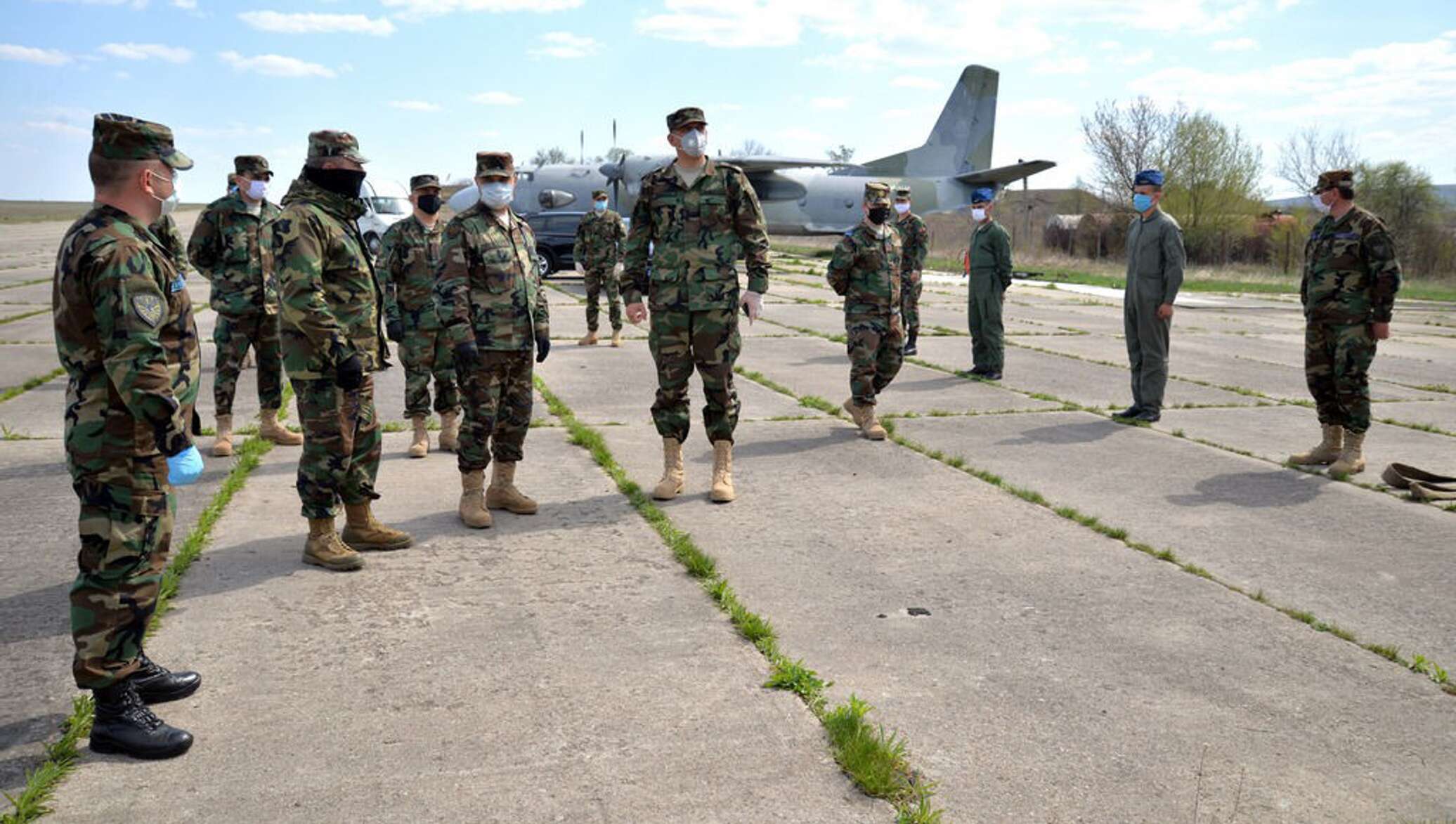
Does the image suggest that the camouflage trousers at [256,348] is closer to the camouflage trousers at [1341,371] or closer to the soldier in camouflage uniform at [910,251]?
the soldier in camouflage uniform at [910,251]

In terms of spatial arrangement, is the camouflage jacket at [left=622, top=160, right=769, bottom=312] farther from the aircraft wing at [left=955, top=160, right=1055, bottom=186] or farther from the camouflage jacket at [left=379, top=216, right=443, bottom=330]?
the aircraft wing at [left=955, top=160, right=1055, bottom=186]

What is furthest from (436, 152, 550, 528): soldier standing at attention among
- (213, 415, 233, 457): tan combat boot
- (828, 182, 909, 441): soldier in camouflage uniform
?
(828, 182, 909, 441): soldier in camouflage uniform

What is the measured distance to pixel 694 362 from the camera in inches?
265

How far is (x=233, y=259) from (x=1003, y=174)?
33374 mm

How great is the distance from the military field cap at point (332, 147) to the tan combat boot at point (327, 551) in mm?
1718

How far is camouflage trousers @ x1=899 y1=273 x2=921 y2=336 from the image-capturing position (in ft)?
40.0

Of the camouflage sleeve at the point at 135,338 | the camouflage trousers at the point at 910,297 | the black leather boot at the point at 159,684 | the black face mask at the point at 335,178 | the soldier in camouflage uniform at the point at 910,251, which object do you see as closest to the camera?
the camouflage sleeve at the point at 135,338

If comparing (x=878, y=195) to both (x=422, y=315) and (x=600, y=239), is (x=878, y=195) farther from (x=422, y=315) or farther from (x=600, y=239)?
(x=600, y=239)

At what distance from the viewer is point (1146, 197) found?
9367 mm

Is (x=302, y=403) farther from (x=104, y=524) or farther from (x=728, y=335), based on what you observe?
(x=728, y=335)

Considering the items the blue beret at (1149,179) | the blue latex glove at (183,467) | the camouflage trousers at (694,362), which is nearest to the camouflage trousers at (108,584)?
the blue latex glove at (183,467)

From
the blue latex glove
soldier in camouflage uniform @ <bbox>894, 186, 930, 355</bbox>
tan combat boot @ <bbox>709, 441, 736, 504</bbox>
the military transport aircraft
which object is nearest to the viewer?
the blue latex glove

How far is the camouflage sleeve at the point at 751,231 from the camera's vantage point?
6.53 m

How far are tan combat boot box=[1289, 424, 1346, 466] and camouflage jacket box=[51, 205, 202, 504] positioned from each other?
7106 mm
